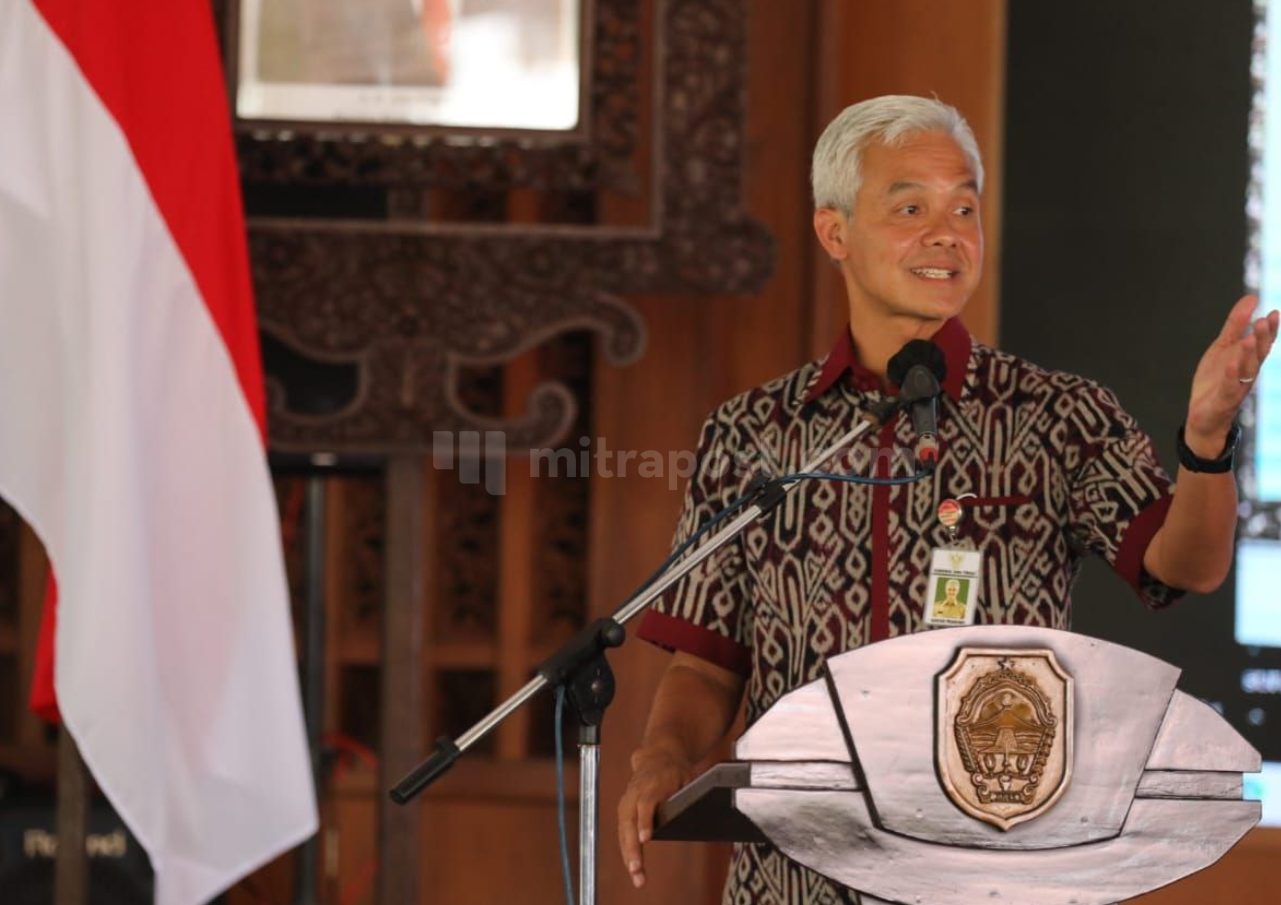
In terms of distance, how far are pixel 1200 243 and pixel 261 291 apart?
63.4 inches

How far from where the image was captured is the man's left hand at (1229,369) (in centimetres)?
138

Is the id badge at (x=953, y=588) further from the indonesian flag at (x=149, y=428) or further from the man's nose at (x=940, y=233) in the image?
the indonesian flag at (x=149, y=428)

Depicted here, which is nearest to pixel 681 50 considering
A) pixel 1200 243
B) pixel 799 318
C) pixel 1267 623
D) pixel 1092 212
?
pixel 799 318

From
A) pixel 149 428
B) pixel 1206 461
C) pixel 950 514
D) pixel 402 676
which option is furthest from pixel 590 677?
pixel 402 676

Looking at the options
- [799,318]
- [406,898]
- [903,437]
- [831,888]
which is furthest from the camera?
[799,318]

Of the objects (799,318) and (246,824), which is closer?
(246,824)

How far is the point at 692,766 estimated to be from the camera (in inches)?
68.7

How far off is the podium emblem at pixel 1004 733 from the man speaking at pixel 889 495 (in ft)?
1.28

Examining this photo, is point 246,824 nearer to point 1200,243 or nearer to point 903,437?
point 903,437

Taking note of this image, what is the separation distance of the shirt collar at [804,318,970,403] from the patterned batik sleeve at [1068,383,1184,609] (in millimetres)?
136

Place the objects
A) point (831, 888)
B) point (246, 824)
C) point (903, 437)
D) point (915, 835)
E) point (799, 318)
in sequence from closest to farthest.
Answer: point (915, 835) < point (831, 888) < point (903, 437) < point (246, 824) < point (799, 318)

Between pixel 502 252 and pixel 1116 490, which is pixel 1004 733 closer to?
pixel 1116 490

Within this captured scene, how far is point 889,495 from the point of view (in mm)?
1810

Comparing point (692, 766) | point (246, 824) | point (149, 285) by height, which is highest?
point (149, 285)
